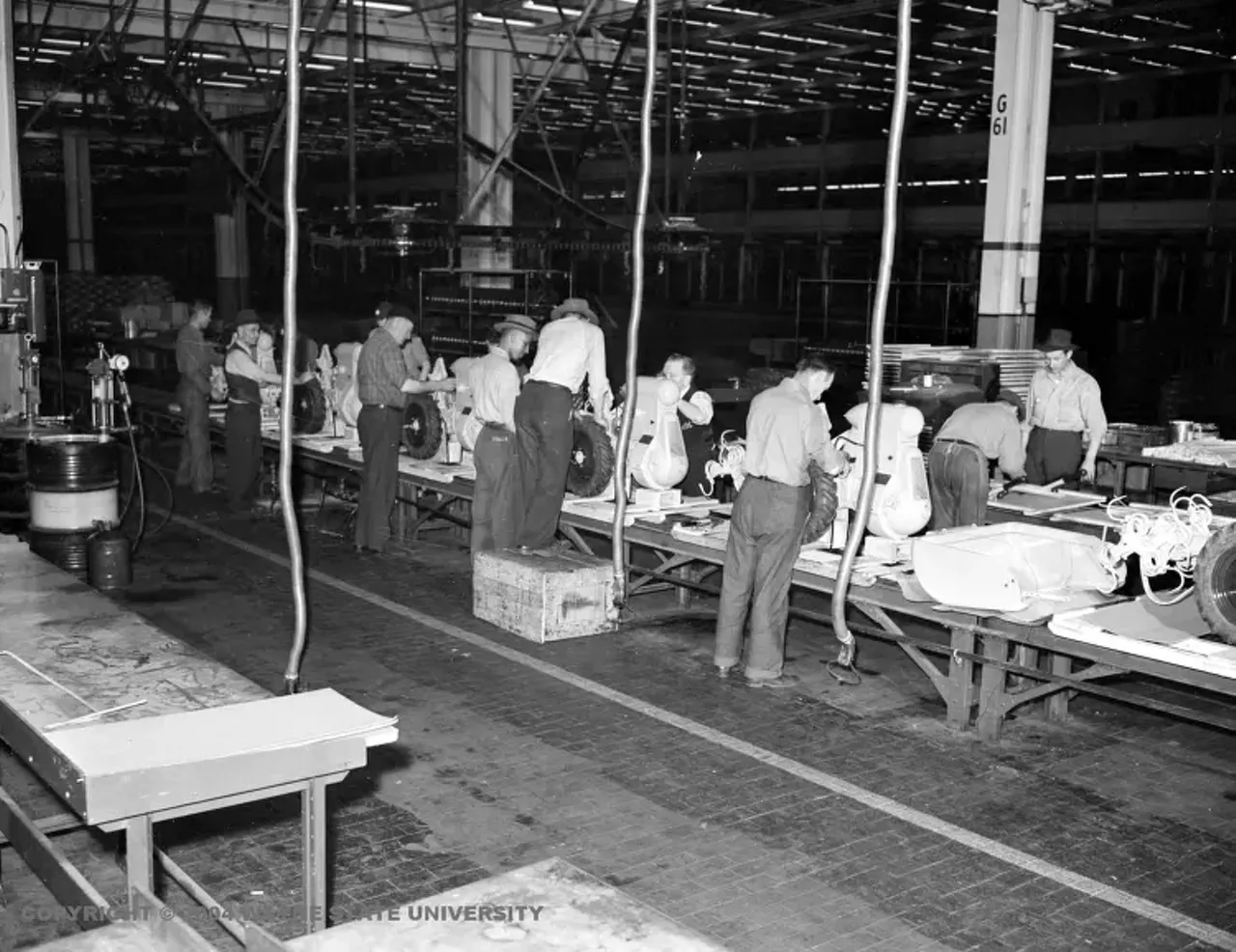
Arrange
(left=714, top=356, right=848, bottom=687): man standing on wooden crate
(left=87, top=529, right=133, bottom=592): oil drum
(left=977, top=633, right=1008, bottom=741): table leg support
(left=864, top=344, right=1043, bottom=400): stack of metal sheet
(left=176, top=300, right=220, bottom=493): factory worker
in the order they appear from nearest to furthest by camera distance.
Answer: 1. (left=977, top=633, right=1008, bottom=741): table leg support
2. (left=714, top=356, right=848, bottom=687): man standing on wooden crate
3. (left=87, top=529, right=133, bottom=592): oil drum
4. (left=864, top=344, right=1043, bottom=400): stack of metal sheet
5. (left=176, top=300, right=220, bottom=493): factory worker

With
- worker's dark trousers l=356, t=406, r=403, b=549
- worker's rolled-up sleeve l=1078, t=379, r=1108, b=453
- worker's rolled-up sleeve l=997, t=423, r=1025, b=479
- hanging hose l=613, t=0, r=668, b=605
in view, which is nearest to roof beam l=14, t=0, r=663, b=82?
worker's dark trousers l=356, t=406, r=403, b=549

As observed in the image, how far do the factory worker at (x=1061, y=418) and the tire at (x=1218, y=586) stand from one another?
452cm

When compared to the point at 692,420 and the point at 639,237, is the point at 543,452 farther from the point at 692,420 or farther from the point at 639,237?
the point at 639,237

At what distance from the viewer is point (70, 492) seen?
29.5 feet

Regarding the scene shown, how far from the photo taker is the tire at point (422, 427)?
10.7 meters

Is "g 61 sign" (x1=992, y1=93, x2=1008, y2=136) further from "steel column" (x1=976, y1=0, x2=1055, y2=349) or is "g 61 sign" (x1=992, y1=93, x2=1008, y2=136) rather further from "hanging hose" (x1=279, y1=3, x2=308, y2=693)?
"hanging hose" (x1=279, y1=3, x2=308, y2=693)

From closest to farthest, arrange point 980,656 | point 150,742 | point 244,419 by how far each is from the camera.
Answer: point 150,742, point 980,656, point 244,419

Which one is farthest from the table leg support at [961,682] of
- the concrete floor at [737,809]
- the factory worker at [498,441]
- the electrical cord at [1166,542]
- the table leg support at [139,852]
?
the table leg support at [139,852]

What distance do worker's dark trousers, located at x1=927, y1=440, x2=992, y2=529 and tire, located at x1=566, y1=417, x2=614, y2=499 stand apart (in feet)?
7.30

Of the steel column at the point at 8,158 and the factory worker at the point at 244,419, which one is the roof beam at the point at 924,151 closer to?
the factory worker at the point at 244,419

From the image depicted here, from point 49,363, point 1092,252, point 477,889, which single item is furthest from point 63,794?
point 1092,252

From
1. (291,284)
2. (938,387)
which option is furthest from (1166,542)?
(938,387)

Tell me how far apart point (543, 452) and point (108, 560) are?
3122mm

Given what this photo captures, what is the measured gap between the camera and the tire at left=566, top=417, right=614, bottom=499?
9.24m
